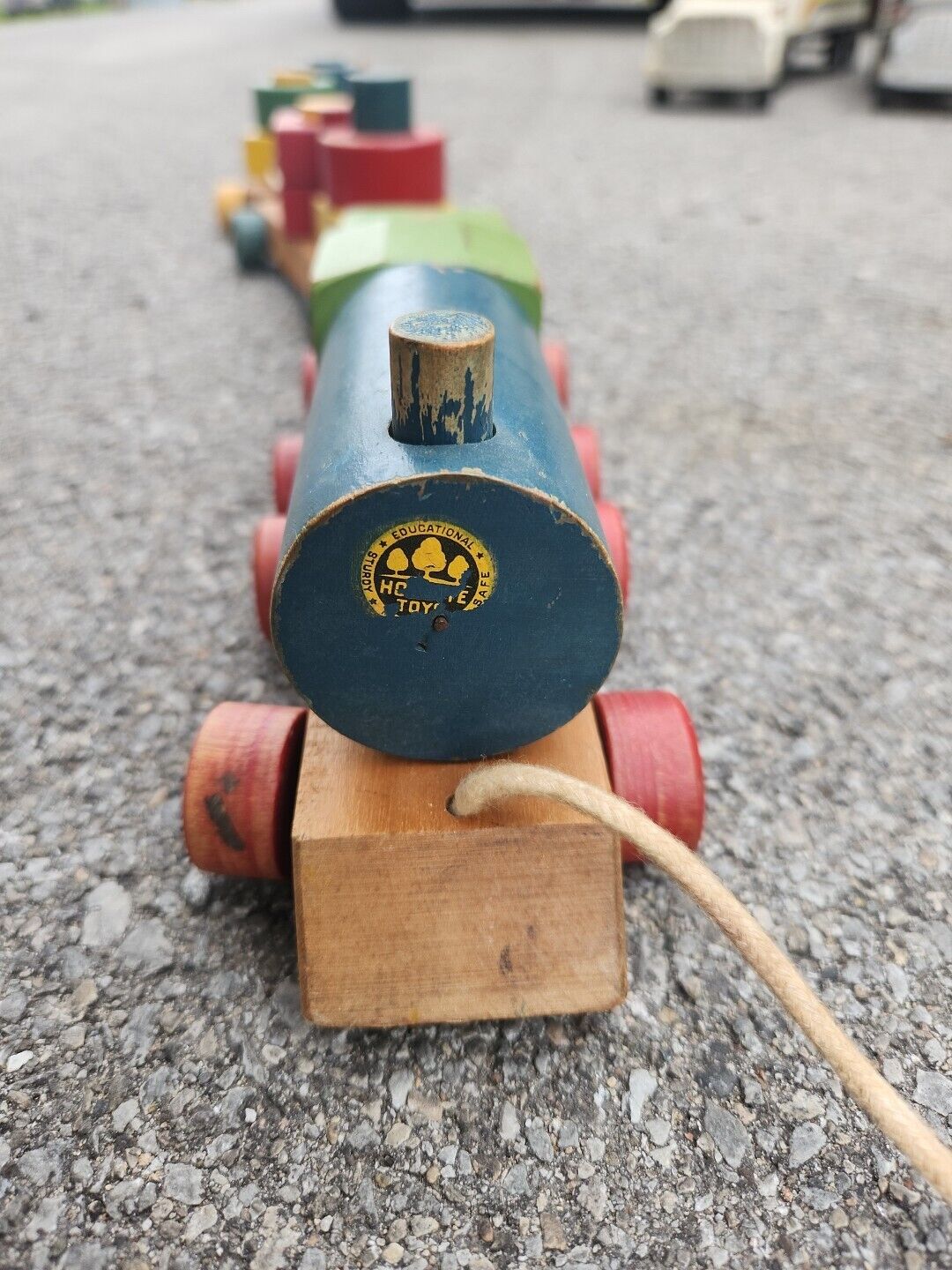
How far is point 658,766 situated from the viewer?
1.20 meters

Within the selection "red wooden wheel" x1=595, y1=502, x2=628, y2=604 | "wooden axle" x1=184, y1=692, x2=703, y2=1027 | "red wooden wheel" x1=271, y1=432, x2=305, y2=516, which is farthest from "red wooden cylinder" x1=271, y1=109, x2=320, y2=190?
"wooden axle" x1=184, y1=692, x2=703, y2=1027

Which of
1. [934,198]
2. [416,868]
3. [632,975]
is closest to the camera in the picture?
[416,868]

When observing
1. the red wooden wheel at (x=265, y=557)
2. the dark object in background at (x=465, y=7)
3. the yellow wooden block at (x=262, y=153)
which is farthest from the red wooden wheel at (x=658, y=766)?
the dark object in background at (x=465, y=7)

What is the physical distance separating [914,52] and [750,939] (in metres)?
5.74

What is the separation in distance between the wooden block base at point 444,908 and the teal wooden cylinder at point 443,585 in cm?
8

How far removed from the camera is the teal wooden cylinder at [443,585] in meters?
0.91

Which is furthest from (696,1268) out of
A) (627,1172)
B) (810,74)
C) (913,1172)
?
(810,74)

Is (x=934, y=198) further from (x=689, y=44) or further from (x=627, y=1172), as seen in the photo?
(x=627, y=1172)

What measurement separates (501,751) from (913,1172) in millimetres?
571

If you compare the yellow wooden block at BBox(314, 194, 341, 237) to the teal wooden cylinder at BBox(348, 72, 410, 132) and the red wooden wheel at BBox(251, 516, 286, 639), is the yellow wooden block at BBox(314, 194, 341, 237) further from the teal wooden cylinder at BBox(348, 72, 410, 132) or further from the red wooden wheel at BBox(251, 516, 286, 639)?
the red wooden wheel at BBox(251, 516, 286, 639)

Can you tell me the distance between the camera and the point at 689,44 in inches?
202

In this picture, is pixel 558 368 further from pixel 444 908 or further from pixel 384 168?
pixel 444 908

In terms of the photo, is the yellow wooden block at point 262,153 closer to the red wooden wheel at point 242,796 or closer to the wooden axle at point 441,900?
the red wooden wheel at point 242,796

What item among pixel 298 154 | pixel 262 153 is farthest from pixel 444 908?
pixel 262 153
